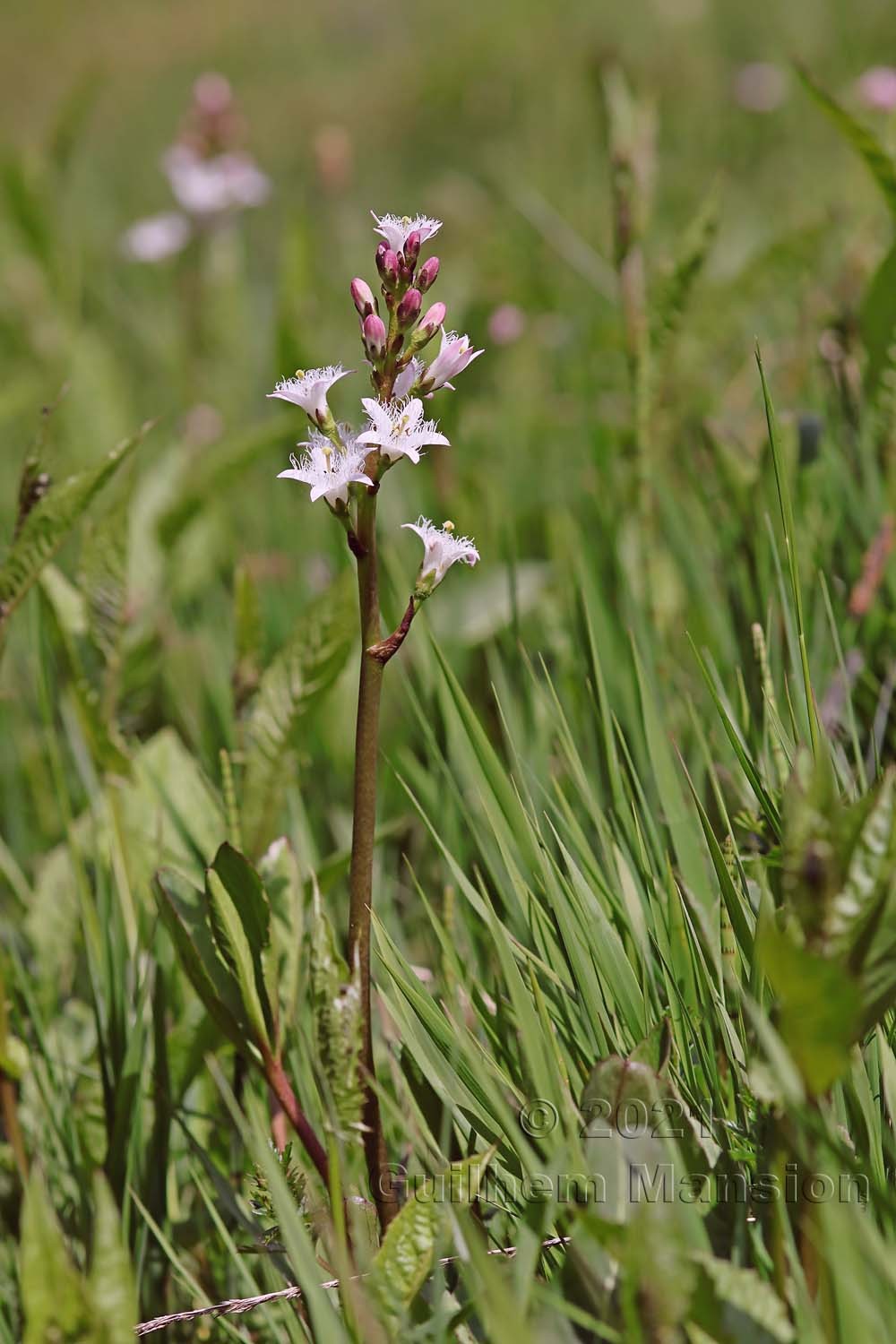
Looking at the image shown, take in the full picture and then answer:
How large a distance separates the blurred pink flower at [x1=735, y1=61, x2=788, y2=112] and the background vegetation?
1746mm

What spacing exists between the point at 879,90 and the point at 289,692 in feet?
5.20

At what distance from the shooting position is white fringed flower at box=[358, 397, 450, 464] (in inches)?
26.8

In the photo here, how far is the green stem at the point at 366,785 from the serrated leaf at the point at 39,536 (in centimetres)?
34

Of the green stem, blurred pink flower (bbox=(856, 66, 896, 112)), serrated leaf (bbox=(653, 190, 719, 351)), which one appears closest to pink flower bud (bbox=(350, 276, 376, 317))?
the green stem

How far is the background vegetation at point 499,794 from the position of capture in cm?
58

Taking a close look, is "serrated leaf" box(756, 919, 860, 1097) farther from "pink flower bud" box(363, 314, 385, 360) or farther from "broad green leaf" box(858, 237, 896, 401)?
"broad green leaf" box(858, 237, 896, 401)

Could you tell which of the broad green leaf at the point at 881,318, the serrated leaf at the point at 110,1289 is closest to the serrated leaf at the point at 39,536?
the serrated leaf at the point at 110,1289

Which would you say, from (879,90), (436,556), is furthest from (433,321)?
(879,90)

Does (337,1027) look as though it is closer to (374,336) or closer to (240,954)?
(240,954)

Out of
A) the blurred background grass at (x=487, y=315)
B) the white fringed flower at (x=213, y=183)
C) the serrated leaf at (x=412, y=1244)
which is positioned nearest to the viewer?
the serrated leaf at (x=412, y=1244)

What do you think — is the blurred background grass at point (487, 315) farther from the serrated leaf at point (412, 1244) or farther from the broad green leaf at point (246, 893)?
the serrated leaf at point (412, 1244)

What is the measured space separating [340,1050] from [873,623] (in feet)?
2.59

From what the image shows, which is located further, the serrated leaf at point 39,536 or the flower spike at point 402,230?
the serrated leaf at point 39,536

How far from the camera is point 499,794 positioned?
82 centimetres
